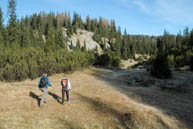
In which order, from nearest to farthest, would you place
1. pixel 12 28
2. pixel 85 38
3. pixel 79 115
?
pixel 79 115 < pixel 12 28 < pixel 85 38

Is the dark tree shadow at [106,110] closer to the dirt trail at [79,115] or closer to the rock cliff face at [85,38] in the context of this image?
Result: the dirt trail at [79,115]

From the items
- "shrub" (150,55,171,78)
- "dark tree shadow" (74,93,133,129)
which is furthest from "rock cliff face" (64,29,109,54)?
"dark tree shadow" (74,93,133,129)

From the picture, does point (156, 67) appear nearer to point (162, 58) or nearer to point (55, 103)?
point (162, 58)

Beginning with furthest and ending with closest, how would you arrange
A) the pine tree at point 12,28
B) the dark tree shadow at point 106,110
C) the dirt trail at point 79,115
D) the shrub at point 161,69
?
the pine tree at point 12,28
the shrub at point 161,69
the dark tree shadow at point 106,110
the dirt trail at point 79,115

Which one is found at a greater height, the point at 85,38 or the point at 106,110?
the point at 85,38

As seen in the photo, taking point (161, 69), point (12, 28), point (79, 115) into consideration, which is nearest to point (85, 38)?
point (12, 28)

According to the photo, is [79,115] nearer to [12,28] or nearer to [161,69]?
[161,69]

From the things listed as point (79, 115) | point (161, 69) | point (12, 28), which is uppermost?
point (12, 28)

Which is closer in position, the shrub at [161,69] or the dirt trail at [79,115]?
the dirt trail at [79,115]

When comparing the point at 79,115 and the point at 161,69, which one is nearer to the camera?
the point at 79,115

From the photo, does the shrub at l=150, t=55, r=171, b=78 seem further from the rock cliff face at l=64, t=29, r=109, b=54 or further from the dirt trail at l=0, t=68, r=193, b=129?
the rock cliff face at l=64, t=29, r=109, b=54

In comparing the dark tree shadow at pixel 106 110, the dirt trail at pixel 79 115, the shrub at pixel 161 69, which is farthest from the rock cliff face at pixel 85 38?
the dirt trail at pixel 79 115

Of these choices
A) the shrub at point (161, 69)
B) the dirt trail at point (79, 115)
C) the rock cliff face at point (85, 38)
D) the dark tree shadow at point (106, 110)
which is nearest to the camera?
the dirt trail at point (79, 115)

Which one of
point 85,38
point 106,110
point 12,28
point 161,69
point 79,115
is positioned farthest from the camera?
point 85,38
